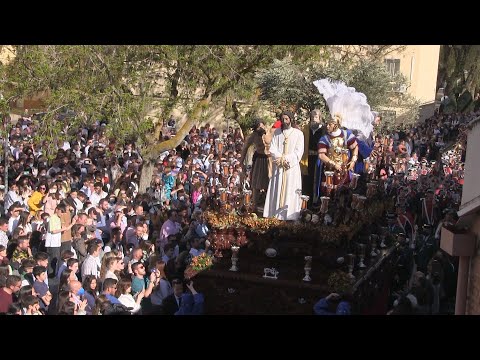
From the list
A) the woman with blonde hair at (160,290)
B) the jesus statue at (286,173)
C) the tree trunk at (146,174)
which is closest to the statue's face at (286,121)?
the jesus statue at (286,173)

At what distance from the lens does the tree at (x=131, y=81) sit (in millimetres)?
13508

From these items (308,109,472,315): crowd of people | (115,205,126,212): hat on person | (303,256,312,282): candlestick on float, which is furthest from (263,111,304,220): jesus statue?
(115,205,126,212): hat on person

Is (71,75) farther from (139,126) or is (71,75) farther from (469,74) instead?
(469,74)

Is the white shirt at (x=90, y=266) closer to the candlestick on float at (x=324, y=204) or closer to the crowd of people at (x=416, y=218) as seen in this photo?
the crowd of people at (x=416, y=218)

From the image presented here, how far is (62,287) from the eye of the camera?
7996mm

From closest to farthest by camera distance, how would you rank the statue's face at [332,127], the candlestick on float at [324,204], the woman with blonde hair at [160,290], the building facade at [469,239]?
1. the building facade at [469,239]
2. the woman with blonde hair at [160,290]
3. the candlestick on float at [324,204]
4. the statue's face at [332,127]

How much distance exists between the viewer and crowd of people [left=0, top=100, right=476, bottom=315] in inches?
321

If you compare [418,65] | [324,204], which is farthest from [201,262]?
[418,65]

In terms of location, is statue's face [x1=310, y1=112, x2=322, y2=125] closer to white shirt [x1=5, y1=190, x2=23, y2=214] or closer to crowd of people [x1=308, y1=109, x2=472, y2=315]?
crowd of people [x1=308, y1=109, x2=472, y2=315]

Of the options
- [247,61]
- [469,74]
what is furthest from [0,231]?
[469,74]

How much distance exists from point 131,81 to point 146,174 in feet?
6.42

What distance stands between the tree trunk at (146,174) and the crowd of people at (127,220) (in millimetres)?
131

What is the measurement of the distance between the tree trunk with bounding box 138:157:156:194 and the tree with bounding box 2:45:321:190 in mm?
20

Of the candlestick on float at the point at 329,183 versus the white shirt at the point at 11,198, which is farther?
the white shirt at the point at 11,198
